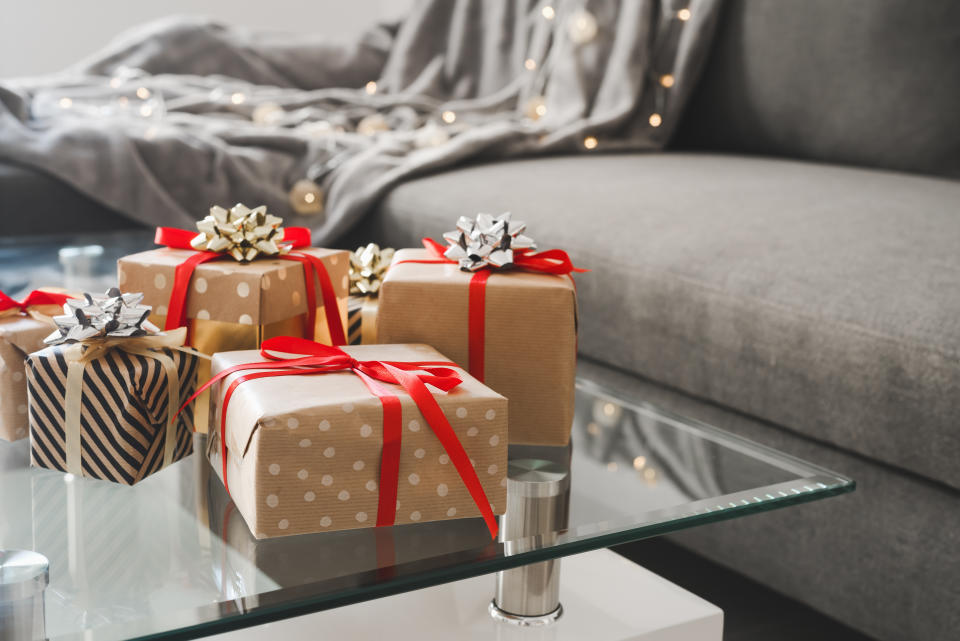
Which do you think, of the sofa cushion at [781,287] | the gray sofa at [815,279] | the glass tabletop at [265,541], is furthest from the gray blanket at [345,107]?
the glass tabletop at [265,541]

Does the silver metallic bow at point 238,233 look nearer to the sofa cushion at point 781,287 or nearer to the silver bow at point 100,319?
the silver bow at point 100,319

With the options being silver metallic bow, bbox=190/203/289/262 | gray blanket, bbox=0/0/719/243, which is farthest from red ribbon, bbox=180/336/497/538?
gray blanket, bbox=0/0/719/243

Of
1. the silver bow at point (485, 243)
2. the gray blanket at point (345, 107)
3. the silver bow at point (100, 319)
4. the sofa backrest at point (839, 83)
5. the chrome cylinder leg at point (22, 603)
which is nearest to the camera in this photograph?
the chrome cylinder leg at point (22, 603)

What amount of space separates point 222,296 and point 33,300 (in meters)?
0.16

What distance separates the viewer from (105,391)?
633 millimetres

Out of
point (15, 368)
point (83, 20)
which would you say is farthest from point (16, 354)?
point (83, 20)

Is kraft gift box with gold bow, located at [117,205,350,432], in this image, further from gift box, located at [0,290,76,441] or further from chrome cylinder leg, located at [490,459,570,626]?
chrome cylinder leg, located at [490,459,570,626]

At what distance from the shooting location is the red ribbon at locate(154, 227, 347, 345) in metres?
0.70

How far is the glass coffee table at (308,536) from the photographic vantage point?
1.71 ft

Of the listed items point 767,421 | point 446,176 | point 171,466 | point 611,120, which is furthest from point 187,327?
point 611,120

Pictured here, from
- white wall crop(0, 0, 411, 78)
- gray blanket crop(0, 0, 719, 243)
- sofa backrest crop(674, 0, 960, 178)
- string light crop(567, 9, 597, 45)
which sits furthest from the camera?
white wall crop(0, 0, 411, 78)

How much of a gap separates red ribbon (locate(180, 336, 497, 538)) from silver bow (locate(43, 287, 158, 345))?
63 millimetres

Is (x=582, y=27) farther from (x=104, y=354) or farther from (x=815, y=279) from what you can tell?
(x=104, y=354)

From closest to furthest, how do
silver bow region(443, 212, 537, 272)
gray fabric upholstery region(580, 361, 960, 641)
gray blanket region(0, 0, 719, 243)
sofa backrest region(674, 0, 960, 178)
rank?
silver bow region(443, 212, 537, 272) → gray fabric upholstery region(580, 361, 960, 641) → sofa backrest region(674, 0, 960, 178) → gray blanket region(0, 0, 719, 243)
